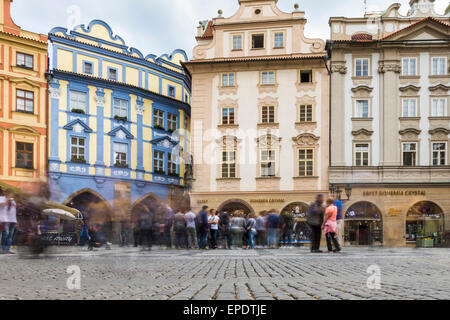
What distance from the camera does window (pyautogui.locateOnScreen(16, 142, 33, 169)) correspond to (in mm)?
26609

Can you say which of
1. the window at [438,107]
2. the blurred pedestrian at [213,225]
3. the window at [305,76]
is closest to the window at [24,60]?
the window at [305,76]

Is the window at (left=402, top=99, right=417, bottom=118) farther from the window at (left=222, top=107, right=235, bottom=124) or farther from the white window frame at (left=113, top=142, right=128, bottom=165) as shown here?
the white window frame at (left=113, top=142, right=128, bottom=165)

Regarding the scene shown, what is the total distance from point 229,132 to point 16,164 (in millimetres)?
11259

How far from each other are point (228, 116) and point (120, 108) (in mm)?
7054

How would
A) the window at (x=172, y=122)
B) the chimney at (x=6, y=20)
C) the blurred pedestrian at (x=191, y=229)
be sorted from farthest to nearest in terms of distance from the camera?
the window at (x=172, y=122) < the chimney at (x=6, y=20) < the blurred pedestrian at (x=191, y=229)

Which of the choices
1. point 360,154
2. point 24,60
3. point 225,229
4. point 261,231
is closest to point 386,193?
point 360,154

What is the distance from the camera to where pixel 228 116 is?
95.6ft

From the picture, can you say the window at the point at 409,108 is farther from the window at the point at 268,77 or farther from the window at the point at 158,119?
the window at the point at 158,119

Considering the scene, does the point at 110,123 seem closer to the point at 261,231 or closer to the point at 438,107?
the point at 261,231

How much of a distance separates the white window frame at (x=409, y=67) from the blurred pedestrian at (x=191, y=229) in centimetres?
1701

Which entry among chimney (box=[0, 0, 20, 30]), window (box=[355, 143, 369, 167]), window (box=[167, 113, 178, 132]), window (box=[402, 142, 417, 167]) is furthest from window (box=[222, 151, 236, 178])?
chimney (box=[0, 0, 20, 30])

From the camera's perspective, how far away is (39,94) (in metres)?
28.6

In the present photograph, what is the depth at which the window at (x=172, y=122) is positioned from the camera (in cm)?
3469

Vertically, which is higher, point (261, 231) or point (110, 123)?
point (110, 123)
